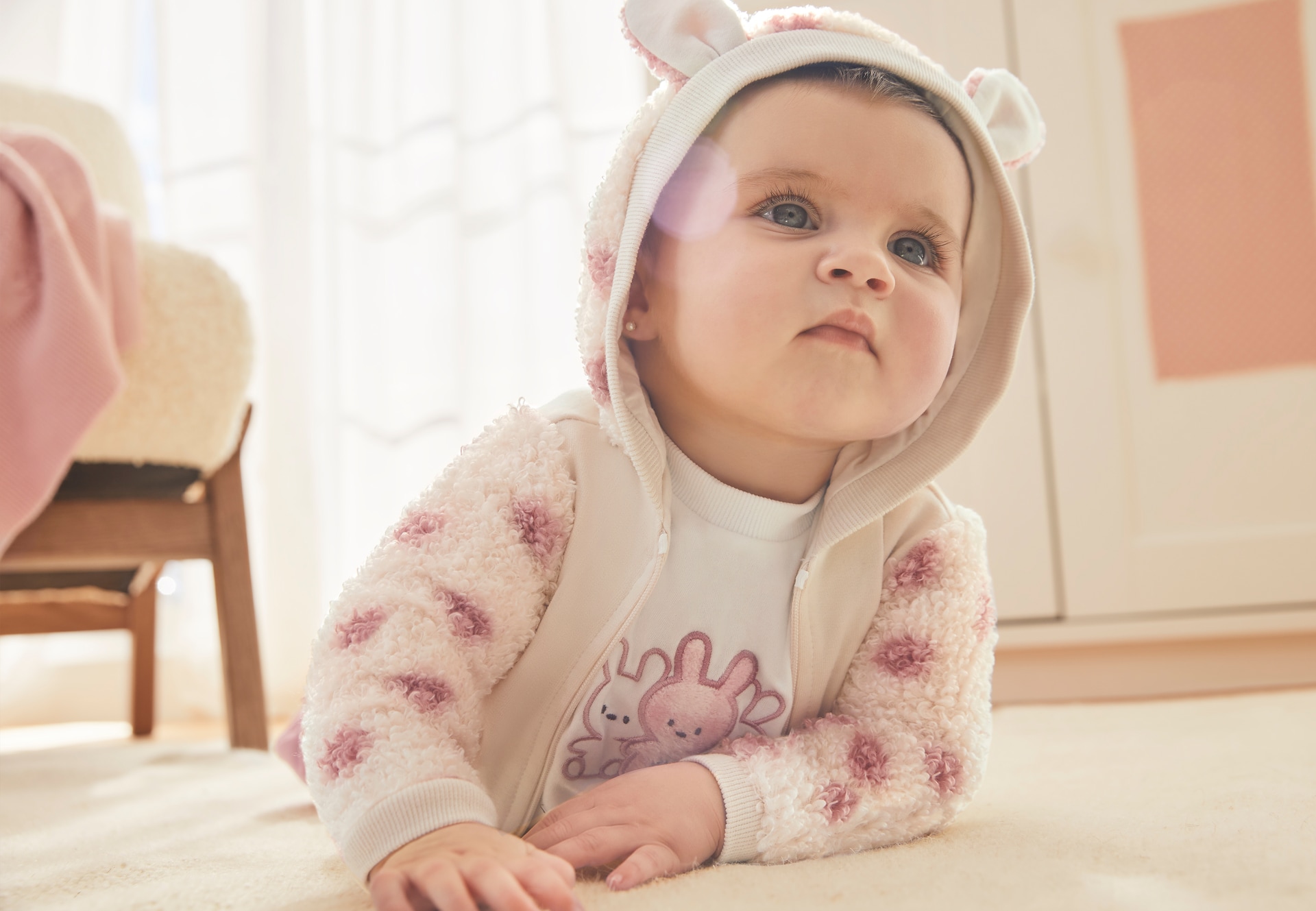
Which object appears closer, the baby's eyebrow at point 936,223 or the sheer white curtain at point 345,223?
the baby's eyebrow at point 936,223

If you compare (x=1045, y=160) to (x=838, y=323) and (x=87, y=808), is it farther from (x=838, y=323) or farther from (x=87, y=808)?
(x=87, y=808)

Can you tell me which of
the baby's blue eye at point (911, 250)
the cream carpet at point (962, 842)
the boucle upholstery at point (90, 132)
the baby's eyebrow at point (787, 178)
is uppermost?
the boucle upholstery at point (90, 132)

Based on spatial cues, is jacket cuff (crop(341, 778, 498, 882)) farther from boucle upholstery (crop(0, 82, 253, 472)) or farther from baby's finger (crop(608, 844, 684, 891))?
boucle upholstery (crop(0, 82, 253, 472))

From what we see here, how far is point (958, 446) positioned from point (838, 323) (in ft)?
0.55

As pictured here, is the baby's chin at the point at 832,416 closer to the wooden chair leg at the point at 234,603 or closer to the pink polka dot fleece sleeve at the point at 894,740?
the pink polka dot fleece sleeve at the point at 894,740

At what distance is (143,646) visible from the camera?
5.01ft

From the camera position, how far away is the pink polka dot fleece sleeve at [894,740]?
0.55m

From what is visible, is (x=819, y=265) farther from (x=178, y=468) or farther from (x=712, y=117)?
(x=178, y=468)

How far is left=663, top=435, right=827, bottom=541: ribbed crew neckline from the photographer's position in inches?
26.1

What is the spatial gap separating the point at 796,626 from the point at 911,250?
239 mm

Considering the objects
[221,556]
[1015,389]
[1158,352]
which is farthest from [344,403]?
[1158,352]

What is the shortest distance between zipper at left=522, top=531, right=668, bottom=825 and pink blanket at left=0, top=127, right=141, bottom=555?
60 cm

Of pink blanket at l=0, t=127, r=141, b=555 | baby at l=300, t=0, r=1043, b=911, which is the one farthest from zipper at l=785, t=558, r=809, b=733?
pink blanket at l=0, t=127, r=141, b=555

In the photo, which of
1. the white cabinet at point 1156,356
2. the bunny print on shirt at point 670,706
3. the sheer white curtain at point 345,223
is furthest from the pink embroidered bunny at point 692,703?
the sheer white curtain at point 345,223
